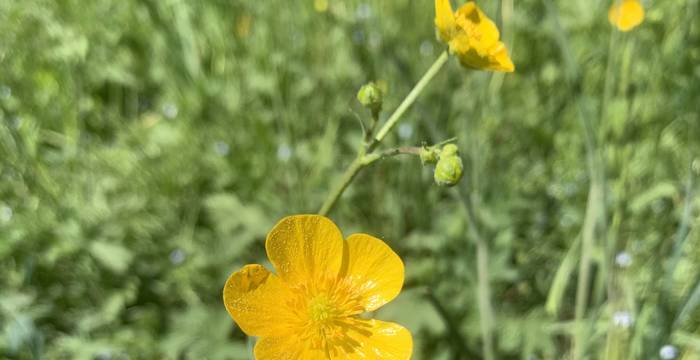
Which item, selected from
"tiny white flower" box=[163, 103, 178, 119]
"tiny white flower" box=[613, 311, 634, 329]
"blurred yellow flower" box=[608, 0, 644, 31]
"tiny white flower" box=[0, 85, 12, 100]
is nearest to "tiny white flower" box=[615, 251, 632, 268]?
"tiny white flower" box=[613, 311, 634, 329]

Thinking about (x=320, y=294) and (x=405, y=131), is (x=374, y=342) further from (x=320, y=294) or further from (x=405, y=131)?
(x=405, y=131)

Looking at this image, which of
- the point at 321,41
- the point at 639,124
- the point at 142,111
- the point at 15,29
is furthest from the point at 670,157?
the point at 15,29

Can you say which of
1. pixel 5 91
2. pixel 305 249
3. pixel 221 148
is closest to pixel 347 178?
pixel 305 249

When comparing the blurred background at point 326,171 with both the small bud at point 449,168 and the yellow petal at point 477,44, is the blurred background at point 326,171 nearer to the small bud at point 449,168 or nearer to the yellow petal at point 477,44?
the yellow petal at point 477,44

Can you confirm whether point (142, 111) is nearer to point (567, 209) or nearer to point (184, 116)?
point (184, 116)

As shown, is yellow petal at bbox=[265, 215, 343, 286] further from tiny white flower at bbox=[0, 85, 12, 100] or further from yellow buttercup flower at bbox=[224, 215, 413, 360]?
tiny white flower at bbox=[0, 85, 12, 100]

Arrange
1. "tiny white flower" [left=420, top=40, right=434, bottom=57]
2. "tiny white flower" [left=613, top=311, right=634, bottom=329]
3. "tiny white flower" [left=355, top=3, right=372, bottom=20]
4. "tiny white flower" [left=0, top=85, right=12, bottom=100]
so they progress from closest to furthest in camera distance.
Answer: "tiny white flower" [left=613, top=311, right=634, bottom=329], "tiny white flower" [left=0, top=85, right=12, bottom=100], "tiny white flower" [left=355, top=3, right=372, bottom=20], "tiny white flower" [left=420, top=40, right=434, bottom=57]
